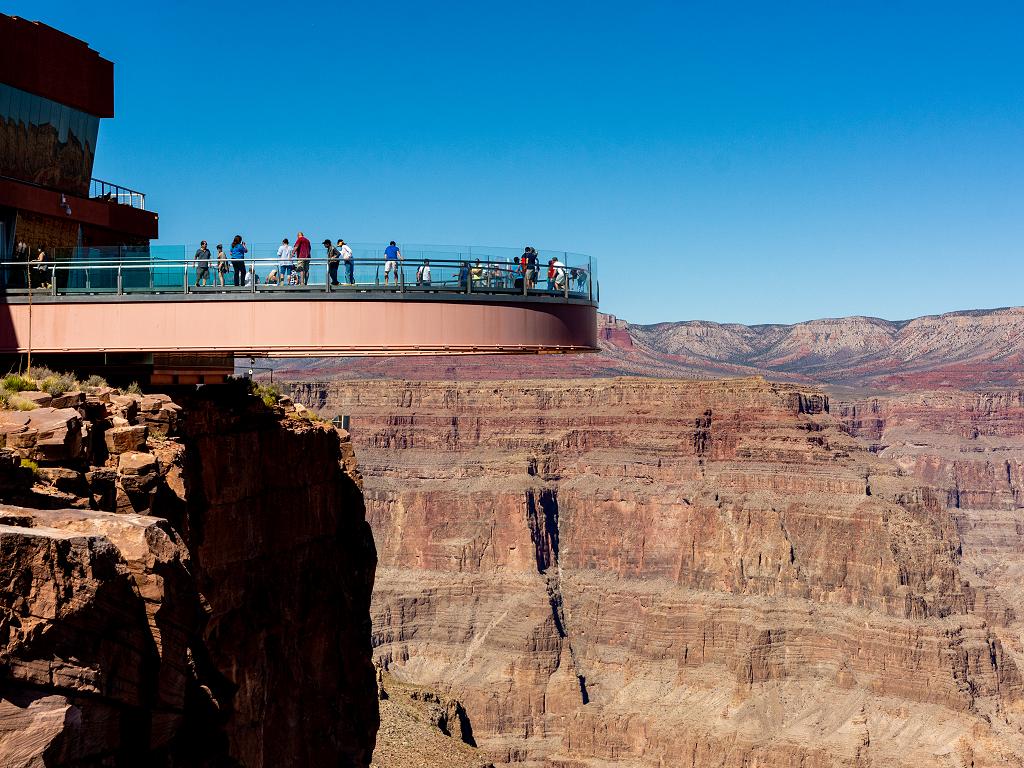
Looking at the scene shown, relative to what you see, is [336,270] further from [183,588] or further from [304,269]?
[183,588]

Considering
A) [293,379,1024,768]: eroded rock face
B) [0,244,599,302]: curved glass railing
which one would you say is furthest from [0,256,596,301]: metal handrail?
[293,379,1024,768]: eroded rock face

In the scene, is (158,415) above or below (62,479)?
above

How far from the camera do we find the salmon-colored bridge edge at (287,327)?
2253cm

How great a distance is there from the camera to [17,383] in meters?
19.1

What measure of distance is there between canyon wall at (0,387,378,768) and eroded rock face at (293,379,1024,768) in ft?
258

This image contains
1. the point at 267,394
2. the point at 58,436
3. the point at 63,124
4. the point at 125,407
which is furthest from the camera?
the point at 267,394

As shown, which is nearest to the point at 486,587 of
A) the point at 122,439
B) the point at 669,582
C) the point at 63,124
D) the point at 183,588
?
the point at 669,582

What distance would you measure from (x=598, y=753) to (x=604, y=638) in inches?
930

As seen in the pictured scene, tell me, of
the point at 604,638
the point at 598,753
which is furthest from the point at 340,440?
the point at 604,638

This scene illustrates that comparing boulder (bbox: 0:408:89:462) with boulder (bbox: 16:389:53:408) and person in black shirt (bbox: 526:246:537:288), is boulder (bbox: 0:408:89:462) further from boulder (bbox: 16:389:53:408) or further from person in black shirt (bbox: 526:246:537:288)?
person in black shirt (bbox: 526:246:537:288)

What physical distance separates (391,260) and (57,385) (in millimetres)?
6177

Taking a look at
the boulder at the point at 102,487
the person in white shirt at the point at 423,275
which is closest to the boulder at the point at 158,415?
the boulder at the point at 102,487

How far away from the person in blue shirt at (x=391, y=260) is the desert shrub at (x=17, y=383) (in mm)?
6238

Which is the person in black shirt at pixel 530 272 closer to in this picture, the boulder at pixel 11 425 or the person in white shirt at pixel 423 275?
the person in white shirt at pixel 423 275
